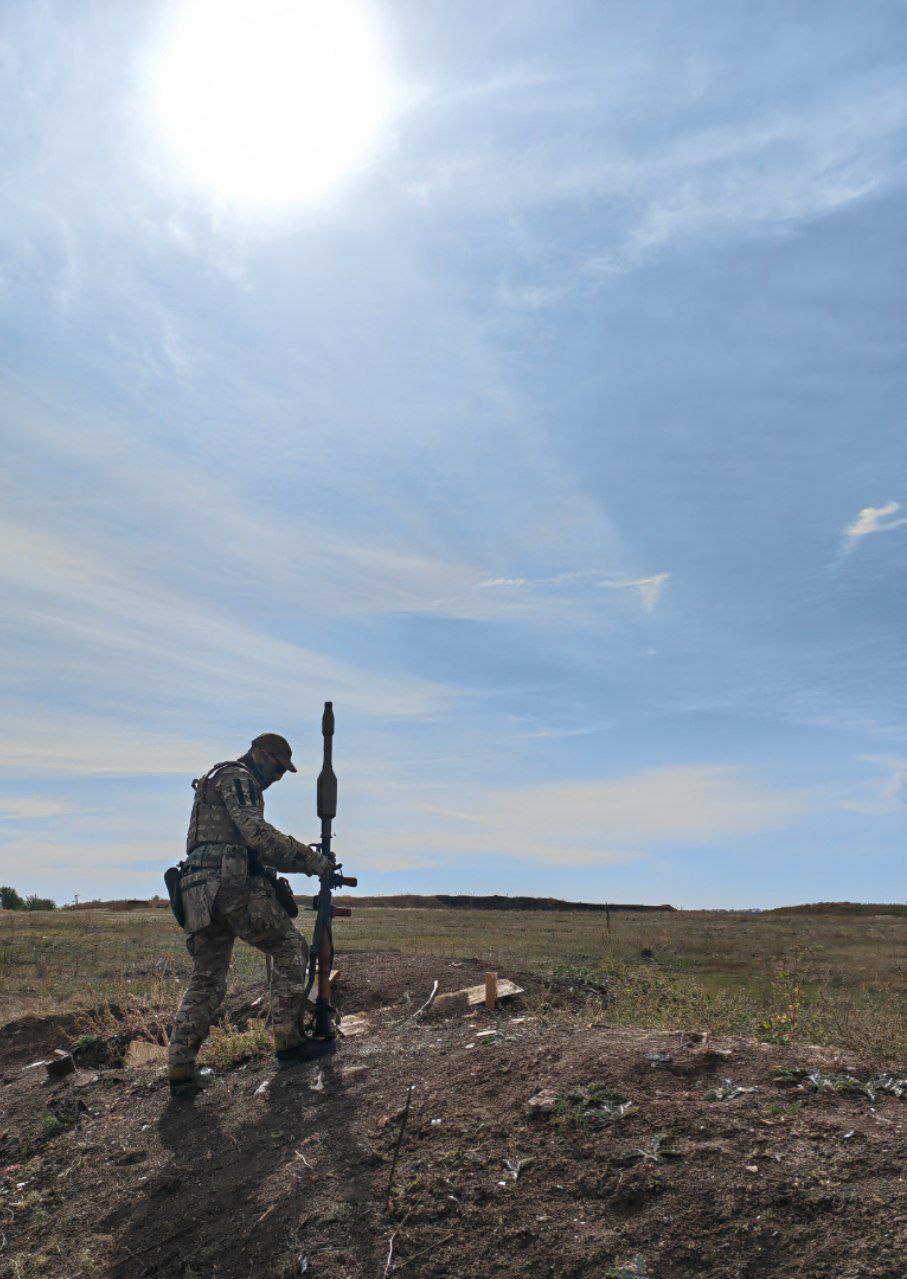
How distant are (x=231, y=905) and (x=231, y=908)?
0.08 ft

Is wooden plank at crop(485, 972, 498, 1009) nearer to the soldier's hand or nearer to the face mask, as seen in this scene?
the soldier's hand

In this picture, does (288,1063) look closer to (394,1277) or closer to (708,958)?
(394,1277)

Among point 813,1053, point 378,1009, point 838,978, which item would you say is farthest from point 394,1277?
point 838,978

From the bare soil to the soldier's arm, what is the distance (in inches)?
58.7

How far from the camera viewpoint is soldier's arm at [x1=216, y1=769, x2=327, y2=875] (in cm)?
699

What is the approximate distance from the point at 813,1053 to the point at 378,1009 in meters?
5.06

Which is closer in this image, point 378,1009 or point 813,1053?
point 813,1053

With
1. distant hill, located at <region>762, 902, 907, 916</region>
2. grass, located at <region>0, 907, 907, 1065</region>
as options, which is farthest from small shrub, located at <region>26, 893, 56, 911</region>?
distant hill, located at <region>762, 902, 907, 916</region>

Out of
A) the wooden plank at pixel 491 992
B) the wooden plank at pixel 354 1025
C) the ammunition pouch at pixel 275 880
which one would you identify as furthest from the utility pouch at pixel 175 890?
the wooden plank at pixel 491 992

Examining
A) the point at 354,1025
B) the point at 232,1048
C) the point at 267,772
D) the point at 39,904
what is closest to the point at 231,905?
the point at 267,772

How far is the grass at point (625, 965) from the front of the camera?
8.03m

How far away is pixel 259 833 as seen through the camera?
698 cm

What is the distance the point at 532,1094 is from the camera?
208 inches

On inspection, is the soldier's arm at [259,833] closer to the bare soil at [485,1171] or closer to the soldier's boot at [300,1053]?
the soldier's boot at [300,1053]
